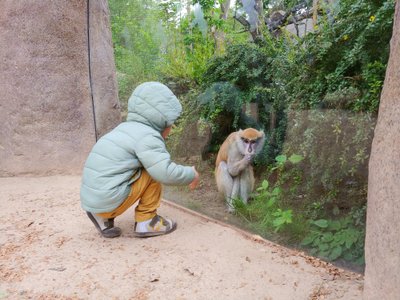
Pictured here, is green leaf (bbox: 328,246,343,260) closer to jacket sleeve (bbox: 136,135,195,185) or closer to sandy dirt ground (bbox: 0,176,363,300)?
sandy dirt ground (bbox: 0,176,363,300)

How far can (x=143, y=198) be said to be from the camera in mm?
3211

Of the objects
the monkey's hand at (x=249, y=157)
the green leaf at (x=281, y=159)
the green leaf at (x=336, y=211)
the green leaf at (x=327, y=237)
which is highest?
the green leaf at (x=281, y=159)

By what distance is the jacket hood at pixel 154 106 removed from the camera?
10.00ft

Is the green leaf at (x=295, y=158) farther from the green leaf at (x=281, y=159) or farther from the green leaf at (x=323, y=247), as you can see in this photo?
the green leaf at (x=323, y=247)

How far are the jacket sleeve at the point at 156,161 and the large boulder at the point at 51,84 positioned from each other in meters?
2.56

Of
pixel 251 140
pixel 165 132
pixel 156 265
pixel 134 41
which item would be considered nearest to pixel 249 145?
pixel 251 140

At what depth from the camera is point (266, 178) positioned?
3.45 metres

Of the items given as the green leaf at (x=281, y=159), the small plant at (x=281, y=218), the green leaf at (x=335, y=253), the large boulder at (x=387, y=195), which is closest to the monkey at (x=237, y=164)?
the green leaf at (x=281, y=159)

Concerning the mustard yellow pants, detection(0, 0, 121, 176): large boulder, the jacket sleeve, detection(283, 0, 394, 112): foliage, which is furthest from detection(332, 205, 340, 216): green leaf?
detection(0, 0, 121, 176): large boulder

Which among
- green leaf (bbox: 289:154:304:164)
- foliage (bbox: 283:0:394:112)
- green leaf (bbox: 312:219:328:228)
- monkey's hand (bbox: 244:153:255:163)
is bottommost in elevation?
green leaf (bbox: 312:219:328:228)

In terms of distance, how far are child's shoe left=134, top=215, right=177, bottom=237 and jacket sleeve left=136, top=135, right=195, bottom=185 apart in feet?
1.50

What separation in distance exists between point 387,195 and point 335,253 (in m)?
1.14

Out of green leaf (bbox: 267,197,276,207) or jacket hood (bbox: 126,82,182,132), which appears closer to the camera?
jacket hood (bbox: 126,82,182,132)

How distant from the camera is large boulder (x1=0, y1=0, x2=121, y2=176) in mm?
4934
